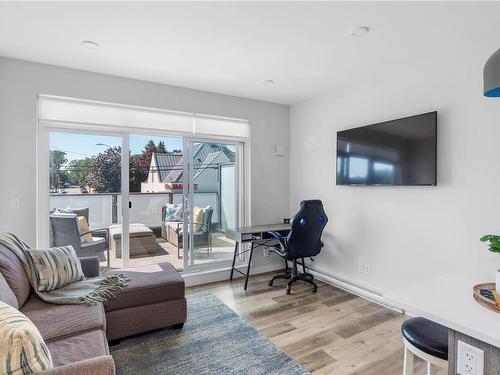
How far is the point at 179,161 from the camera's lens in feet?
12.3

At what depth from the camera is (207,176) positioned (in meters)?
3.98

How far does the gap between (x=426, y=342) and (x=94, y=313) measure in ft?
6.36

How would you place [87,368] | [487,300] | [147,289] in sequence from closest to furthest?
[87,368]
[487,300]
[147,289]

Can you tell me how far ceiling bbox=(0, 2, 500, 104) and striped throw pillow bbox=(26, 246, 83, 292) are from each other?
1.79 meters

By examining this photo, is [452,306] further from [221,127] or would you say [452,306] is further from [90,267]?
[221,127]

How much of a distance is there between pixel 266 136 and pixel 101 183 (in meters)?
2.31

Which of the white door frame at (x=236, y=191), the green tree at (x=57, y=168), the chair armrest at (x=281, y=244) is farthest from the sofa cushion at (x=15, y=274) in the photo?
the chair armrest at (x=281, y=244)

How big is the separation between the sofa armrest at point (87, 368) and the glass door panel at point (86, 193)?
92.5 inches

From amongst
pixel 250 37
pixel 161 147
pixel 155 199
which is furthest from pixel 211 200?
pixel 250 37

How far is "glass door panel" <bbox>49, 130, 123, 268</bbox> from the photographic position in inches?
121

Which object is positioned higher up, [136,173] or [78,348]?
[136,173]

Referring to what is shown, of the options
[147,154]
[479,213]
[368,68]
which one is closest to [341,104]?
[368,68]

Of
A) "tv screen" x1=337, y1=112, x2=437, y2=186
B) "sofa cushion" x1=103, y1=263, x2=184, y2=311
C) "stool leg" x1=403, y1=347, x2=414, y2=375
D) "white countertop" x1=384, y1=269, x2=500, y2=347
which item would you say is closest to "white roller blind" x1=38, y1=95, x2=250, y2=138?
"tv screen" x1=337, y1=112, x2=437, y2=186

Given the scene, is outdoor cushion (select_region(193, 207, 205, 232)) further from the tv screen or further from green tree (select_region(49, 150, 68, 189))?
the tv screen
